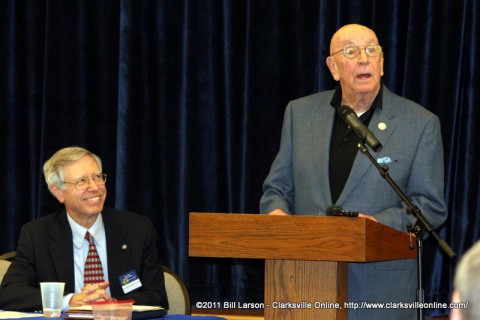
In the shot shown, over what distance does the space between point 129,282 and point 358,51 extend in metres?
Answer: 1.53

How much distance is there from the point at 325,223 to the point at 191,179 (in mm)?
2561

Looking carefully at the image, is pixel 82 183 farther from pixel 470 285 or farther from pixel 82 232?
pixel 470 285

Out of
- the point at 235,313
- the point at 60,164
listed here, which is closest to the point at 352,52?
the point at 60,164

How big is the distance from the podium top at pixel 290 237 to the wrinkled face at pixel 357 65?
0.92 metres

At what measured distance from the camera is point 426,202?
3270 mm

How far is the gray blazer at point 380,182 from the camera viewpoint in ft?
10.7

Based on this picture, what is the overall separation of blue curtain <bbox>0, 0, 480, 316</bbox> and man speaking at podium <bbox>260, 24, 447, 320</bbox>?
109cm

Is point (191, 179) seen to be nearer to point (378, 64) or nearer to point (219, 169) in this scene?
point (219, 169)

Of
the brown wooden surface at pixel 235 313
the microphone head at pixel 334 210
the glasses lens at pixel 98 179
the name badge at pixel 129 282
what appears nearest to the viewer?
the microphone head at pixel 334 210

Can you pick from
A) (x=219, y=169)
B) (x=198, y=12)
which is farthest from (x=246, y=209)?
(x=198, y=12)

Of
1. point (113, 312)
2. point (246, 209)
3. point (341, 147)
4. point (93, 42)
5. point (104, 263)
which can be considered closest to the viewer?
point (113, 312)

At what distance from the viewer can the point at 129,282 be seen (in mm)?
3699

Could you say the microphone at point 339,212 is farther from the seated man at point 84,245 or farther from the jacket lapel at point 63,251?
the jacket lapel at point 63,251

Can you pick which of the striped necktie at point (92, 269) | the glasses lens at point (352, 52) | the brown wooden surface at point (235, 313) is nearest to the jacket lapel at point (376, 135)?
the glasses lens at point (352, 52)
